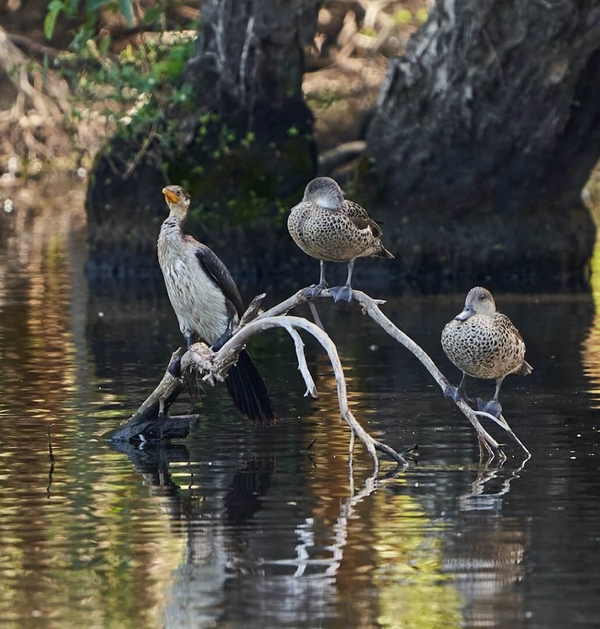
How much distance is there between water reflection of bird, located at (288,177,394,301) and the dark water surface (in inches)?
43.4

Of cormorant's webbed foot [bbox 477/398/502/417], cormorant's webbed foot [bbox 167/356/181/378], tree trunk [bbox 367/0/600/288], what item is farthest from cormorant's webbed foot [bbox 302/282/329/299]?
tree trunk [bbox 367/0/600/288]

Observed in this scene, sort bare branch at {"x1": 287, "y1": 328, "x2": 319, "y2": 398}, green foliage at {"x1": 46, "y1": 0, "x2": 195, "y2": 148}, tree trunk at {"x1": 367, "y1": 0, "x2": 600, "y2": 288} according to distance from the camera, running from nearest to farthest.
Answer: bare branch at {"x1": 287, "y1": 328, "x2": 319, "y2": 398}
tree trunk at {"x1": 367, "y1": 0, "x2": 600, "y2": 288}
green foliage at {"x1": 46, "y1": 0, "x2": 195, "y2": 148}

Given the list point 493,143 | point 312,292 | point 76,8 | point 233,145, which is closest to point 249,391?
point 312,292

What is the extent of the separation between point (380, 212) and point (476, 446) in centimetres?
1010

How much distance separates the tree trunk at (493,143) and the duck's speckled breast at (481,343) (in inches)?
377

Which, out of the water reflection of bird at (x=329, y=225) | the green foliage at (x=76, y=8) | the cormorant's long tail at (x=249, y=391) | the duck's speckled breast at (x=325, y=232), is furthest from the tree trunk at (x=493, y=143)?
the cormorant's long tail at (x=249, y=391)

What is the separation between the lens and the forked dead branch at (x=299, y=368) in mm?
8492

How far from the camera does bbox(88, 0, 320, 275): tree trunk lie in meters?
19.5

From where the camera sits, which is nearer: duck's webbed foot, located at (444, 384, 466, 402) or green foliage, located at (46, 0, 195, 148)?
duck's webbed foot, located at (444, 384, 466, 402)

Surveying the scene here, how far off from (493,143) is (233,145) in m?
3.06

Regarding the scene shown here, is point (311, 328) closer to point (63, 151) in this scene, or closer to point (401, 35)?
Result: point (401, 35)

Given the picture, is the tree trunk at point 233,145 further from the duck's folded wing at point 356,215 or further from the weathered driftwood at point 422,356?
the weathered driftwood at point 422,356

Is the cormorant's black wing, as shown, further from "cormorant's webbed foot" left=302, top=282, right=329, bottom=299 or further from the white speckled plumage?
"cormorant's webbed foot" left=302, top=282, right=329, bottom=299

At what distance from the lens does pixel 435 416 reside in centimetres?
1076
